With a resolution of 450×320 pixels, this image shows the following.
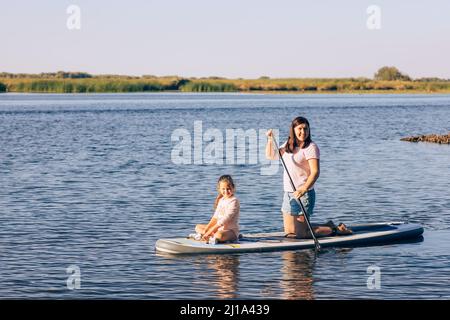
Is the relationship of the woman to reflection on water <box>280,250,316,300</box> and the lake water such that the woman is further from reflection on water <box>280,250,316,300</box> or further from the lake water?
the lake water

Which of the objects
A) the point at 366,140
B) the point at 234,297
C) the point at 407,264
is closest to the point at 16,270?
the point at 234,297

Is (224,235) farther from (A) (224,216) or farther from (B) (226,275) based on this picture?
(B) (226,275)

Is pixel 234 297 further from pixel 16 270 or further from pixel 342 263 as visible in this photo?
pixel 16 270

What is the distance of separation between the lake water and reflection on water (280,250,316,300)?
2 cm

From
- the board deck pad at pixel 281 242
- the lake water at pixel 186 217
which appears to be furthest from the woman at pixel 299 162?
the lake water at pixel 186 217

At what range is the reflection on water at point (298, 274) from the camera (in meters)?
14.8

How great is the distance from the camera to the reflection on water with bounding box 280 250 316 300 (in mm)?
14805

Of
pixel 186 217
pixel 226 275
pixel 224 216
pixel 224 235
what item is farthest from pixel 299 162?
pixel 186 217

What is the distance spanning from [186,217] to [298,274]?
723 cm

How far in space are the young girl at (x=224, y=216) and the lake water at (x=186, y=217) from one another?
1.51ft

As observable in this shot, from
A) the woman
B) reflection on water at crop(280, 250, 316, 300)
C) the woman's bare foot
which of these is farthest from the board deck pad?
the woman

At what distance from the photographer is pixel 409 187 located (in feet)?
94.5

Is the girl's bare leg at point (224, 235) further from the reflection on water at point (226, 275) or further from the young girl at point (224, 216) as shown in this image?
the reflection on water at point (226, 275)
